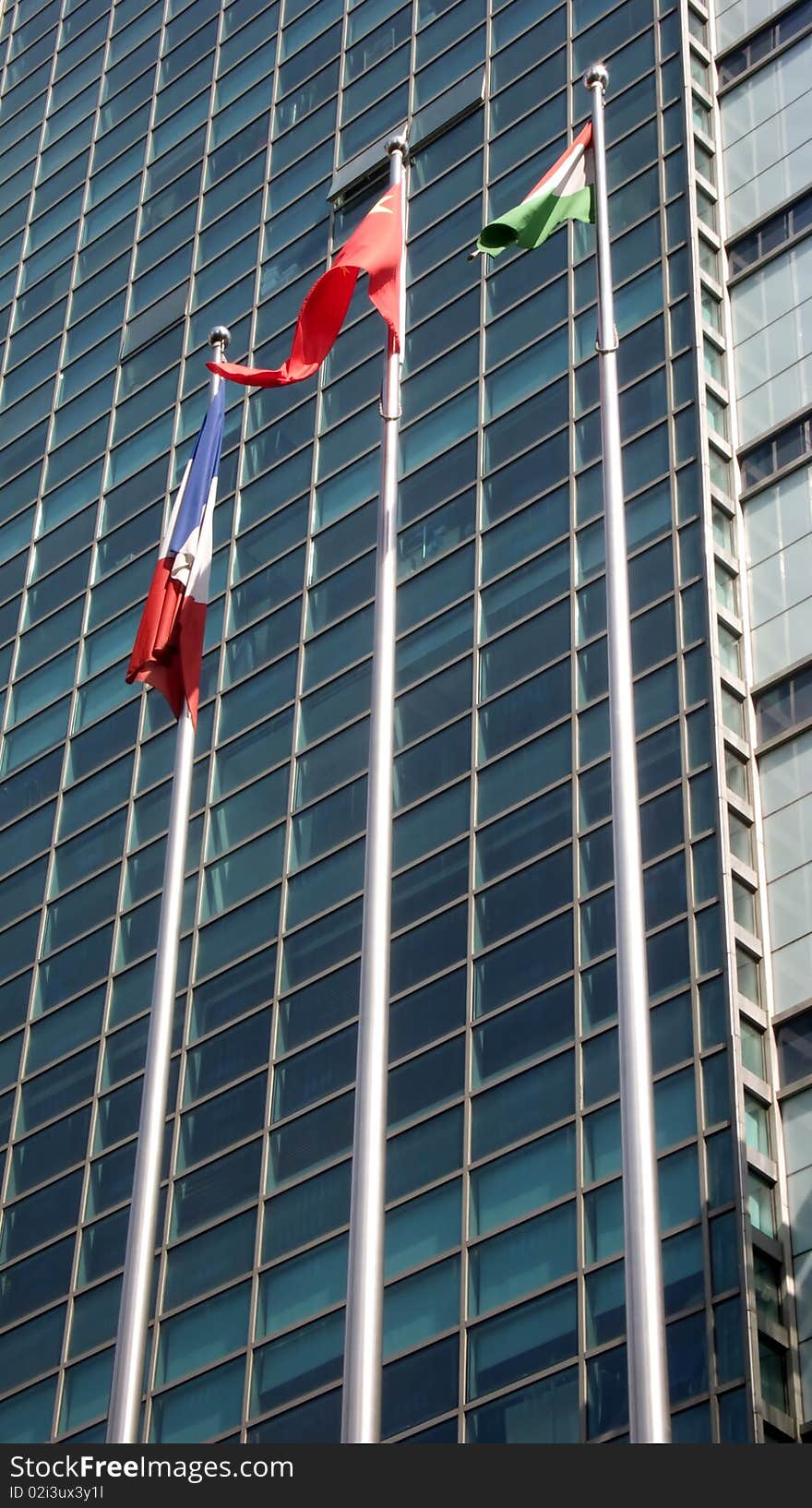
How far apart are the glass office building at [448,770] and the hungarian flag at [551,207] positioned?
1058 cm

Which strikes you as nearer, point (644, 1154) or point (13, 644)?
point (644, 1154)

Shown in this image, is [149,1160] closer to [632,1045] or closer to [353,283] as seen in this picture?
[632,1045]

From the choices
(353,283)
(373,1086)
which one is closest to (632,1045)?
(373,1086)

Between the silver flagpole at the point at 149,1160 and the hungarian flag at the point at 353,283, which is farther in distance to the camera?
the hungarian flag at the point at 353,283

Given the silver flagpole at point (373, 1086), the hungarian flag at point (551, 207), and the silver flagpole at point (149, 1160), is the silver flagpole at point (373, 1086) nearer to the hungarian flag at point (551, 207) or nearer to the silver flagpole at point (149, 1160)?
the silver flagpole at point (149, 1160)

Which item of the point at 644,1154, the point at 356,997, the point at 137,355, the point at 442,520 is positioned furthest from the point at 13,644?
the point at 644,1154

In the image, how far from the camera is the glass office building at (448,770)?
36156 millimetres

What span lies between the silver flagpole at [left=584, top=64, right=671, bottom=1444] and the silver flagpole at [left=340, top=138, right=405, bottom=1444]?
236 centimetres

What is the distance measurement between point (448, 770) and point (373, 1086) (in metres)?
19.1

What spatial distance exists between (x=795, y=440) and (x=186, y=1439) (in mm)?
19432

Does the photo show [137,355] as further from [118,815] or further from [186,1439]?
[186,1439]

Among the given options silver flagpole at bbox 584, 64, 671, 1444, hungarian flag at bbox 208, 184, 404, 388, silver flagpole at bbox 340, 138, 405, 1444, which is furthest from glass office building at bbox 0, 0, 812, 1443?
hungarian flag at bbox 208, 184, 404, 388

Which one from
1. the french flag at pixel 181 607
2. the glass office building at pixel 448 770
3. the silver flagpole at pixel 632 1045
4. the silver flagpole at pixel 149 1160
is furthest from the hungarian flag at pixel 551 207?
the glass office building at pixel 448 770

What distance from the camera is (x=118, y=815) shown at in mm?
50750
